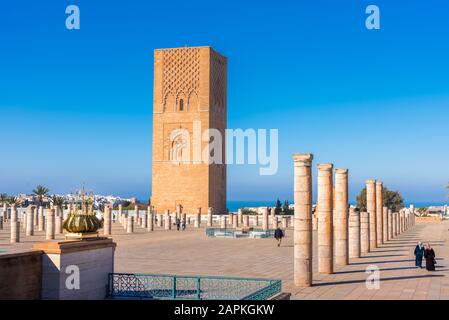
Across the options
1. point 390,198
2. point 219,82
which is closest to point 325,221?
point 219,82

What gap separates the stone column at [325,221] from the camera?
538 inches

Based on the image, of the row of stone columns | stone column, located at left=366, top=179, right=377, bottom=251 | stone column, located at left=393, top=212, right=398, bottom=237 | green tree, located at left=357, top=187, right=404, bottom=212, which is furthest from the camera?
green tree, located at left=357, top=187, right=404, bottom=212

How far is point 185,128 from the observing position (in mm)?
49375

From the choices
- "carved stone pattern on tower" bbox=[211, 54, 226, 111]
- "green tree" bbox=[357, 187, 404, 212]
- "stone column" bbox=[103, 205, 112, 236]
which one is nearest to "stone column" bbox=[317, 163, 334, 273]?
"stone column" bbox=[103, 205, 112, 236]

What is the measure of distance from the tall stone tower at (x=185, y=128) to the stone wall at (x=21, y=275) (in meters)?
40.5

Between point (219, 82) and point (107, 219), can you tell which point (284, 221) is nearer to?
point (107, 219)

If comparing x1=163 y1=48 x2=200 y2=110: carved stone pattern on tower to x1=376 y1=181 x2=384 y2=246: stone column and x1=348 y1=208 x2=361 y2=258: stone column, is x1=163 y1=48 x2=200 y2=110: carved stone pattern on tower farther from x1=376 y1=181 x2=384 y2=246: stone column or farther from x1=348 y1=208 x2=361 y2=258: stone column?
x1=348 y1=208 x2=361 y2=258: stone column

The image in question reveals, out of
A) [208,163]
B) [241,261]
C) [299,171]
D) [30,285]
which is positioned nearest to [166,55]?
[208,163]

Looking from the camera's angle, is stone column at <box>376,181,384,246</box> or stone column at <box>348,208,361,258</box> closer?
stone column at <box>348,208,361,258</box>

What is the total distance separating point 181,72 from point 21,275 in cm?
4363

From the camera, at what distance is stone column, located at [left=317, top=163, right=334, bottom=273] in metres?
13.7

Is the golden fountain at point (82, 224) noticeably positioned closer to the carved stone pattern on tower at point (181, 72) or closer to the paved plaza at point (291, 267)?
the paved plaza at point (291, 267)

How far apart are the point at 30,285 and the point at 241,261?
911 cm

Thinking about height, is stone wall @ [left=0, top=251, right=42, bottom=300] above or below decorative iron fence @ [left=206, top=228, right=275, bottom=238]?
above
